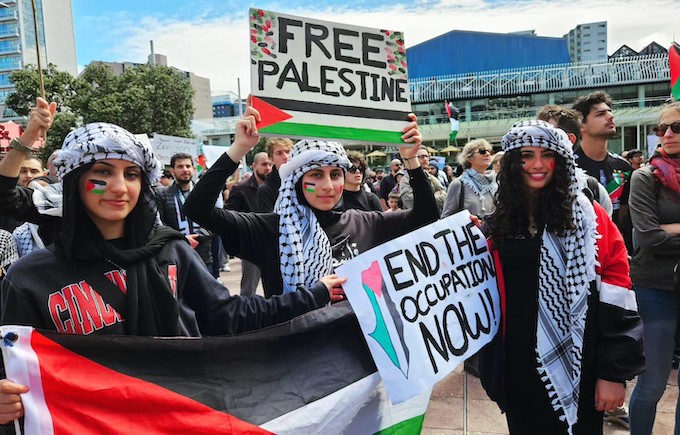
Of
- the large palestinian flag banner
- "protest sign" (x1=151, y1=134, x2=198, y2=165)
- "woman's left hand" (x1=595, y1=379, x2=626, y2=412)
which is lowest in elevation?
"woman's left hand" (x1=595, y1=379, x2=626, y2=412)

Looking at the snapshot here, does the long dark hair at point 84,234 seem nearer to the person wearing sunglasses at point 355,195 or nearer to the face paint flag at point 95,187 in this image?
the face paint flag at point 95,187

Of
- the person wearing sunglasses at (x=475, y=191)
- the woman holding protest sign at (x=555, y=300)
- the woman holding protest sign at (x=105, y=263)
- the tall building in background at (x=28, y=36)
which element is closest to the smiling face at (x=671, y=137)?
the woman holding protest sign at (x=555, y=300)

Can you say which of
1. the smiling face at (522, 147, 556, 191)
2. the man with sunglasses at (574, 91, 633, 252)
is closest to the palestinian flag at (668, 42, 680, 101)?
the man with sunglasses at (574, 91, 633, 252)

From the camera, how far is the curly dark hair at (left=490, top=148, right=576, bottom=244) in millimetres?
2172

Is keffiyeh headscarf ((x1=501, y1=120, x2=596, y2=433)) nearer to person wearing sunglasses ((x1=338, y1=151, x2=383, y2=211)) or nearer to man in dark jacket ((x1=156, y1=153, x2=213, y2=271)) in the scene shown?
person wearing sunglasses ((x1=338, y1=151, x2=383, y2=211))

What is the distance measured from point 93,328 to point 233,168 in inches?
40.5

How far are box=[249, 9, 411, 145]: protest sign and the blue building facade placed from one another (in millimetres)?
60107

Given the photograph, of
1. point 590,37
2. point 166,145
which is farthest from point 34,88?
point 590,37

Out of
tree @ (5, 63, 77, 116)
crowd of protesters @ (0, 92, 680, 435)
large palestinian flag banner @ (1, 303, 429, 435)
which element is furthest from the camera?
tree @ (5, 63, 77, 116)

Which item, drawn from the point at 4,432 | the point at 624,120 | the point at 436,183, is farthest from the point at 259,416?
the point at 624,120

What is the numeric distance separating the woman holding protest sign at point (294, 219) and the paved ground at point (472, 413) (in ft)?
5.10

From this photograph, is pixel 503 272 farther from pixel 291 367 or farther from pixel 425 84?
pixel 425 84

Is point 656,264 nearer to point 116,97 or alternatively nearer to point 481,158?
point 481,158

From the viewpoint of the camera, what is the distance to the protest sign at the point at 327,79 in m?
2.45
